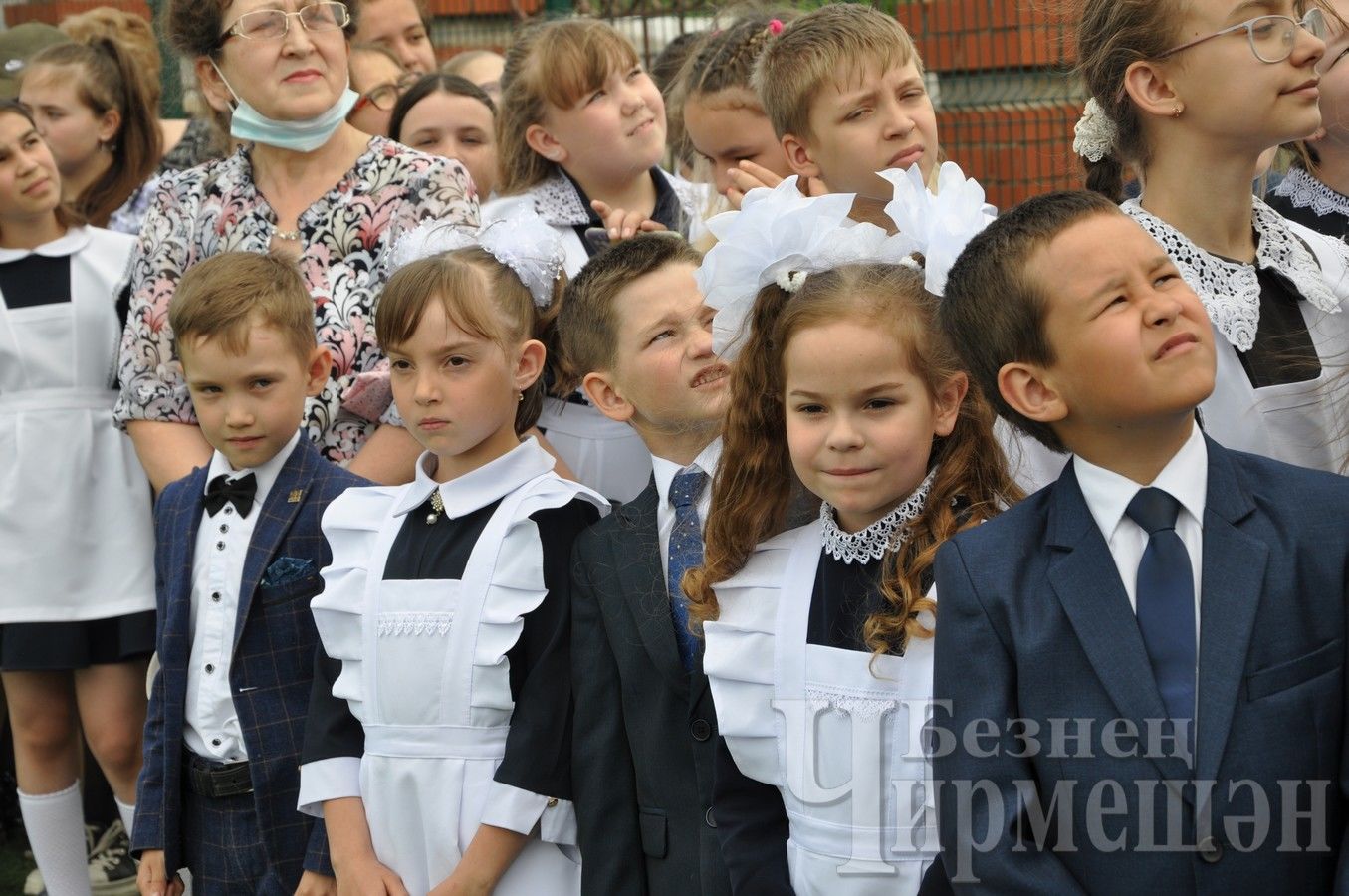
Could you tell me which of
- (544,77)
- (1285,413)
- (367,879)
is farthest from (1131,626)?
(544,77)

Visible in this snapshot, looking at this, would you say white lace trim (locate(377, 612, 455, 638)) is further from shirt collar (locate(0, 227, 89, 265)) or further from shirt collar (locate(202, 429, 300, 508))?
shirt collar (locate(0, 227, 89, 265))

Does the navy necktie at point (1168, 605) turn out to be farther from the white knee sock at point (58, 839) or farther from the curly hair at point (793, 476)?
the white knee sock at point (58, 839)

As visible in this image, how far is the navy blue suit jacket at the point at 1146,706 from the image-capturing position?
80.1 inches

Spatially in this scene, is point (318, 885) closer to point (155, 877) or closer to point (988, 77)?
point (155, 877)

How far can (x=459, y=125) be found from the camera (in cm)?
497

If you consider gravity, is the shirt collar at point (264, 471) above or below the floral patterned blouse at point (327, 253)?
below

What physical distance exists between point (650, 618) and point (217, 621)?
3.64 feet

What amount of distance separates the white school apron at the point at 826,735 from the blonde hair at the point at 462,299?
0.94 metres

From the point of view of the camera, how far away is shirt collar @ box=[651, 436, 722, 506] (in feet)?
9.91

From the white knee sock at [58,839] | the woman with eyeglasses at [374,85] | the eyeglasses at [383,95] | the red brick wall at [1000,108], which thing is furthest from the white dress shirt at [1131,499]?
the red brick wall at [1000,108]

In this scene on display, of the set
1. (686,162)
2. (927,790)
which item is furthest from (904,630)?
(686,162)

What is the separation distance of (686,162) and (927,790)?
2.96 meters

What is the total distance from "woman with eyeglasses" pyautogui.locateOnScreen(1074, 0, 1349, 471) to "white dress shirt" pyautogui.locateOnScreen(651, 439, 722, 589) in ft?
2.96

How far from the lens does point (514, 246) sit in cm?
342
